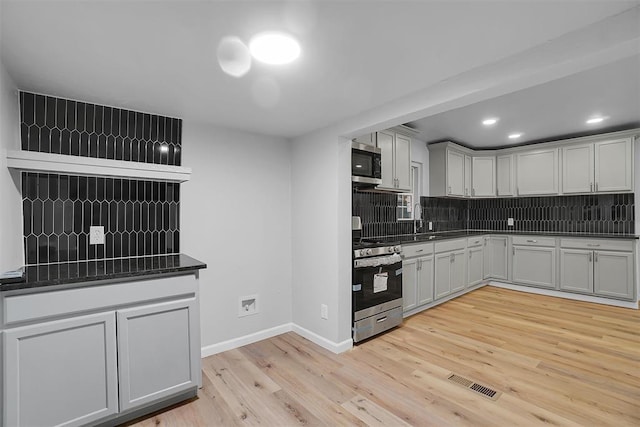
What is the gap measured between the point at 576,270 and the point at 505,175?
1.74 m

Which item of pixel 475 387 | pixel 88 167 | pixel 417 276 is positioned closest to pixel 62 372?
pixel 88 167

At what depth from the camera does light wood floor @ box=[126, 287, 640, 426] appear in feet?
6.49

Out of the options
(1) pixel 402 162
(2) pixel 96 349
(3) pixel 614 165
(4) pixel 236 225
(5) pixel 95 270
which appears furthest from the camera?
(3) pixel 614 165

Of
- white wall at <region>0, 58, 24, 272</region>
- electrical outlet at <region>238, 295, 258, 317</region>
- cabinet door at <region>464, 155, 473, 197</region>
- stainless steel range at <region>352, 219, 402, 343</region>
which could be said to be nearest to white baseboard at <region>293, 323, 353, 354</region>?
stainless steel range at <region>352, 219, 402, 343</region>

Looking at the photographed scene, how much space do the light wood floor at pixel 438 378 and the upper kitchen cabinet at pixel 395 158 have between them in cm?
165

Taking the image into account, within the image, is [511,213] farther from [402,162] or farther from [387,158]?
[387,158]

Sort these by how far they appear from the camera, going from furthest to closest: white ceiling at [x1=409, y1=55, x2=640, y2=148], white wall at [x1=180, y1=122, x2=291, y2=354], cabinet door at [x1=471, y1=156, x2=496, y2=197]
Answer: cabinet door at [x1=471, y1=156, x2=496, y2=197]
white wall at [x1=180, y1=122, x2=291, y2=354]
white ceiling at [x1=409, y1=55, x2=640, y2=148]

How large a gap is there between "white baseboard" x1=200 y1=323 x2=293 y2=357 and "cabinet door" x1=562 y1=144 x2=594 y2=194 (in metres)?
4.49

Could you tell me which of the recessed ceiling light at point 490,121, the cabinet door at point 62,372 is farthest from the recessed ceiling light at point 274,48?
the recessed ceiling light at point 490,121

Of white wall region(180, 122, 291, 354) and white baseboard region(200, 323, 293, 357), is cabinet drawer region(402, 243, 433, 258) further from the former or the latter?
white baseboard region(200, 323, 293, 357)

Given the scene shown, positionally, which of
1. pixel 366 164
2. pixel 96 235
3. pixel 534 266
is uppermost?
pixel 366 164

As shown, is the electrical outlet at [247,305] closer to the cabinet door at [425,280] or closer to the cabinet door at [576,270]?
the cabinet door at [425,280]

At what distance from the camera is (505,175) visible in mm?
5184

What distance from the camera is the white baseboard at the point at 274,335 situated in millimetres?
2896
